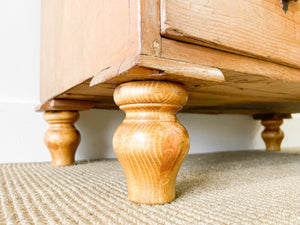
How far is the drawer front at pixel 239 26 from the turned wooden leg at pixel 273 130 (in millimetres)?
835

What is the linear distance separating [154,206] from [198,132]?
97cm

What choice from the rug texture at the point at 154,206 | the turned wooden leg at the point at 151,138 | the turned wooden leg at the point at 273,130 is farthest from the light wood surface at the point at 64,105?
the turned wooden leg at the point at 273,130

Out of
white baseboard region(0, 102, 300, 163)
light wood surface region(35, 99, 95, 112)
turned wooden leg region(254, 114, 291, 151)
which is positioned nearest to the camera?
light wood surface region(35, 99, 95, 112)

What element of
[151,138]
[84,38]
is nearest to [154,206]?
[151,138]

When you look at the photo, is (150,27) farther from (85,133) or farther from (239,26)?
(85,133)

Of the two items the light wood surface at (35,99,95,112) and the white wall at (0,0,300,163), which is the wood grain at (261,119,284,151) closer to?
the white wall at (0,0,300,163)

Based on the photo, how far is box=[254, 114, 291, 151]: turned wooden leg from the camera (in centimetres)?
128

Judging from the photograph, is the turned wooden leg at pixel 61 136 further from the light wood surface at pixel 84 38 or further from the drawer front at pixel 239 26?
the drawer front at pixel 239 26

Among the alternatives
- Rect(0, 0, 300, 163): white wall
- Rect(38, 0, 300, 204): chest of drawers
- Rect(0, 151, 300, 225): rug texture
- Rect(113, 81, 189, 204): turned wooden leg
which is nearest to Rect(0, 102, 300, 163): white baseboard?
Rect(0, 0, 300, 163): white wall

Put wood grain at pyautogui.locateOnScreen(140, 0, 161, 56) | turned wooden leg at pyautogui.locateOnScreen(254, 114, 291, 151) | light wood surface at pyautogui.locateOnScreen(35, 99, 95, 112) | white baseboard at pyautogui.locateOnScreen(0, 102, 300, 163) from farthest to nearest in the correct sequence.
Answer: turned wooden leg at pyautogui.locateOnScreen(254, 114, 291, 151), white baseboard at pyautogui.locateOnScreen(0, 102, 300, 163), light wood surface at pyautogui.locateOnScreen(35, 99, 95, 112), wood grain at pyautogui.locateOnScreen(140, 0, 161, 56)

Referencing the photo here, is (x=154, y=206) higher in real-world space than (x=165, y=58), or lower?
lower

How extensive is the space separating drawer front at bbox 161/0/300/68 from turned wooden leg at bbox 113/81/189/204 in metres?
0.08

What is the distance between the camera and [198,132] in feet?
4.37

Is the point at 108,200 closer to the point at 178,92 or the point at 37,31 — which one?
the point at 178,92
